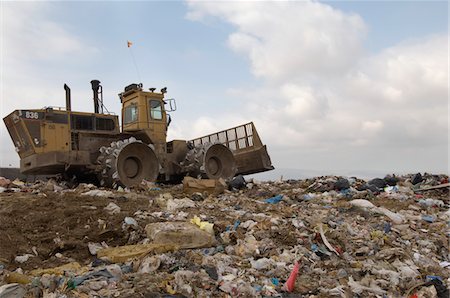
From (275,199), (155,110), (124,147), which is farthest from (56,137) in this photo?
(275,199)

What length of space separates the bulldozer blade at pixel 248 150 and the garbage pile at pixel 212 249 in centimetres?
429

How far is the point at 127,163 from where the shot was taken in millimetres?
9367

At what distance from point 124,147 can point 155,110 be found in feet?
5.60

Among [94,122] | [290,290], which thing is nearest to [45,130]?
[94,122]

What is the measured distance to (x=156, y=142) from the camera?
10312 mm

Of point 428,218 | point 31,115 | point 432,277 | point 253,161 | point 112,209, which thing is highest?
point 31,115

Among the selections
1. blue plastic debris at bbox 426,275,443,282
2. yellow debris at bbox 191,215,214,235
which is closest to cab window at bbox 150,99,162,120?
yellow debris at bbox 191,215,214,235

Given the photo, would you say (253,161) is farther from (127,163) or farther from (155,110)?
(127,163)

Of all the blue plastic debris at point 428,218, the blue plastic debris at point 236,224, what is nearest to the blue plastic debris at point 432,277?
the blue plastic debris at point 236,224

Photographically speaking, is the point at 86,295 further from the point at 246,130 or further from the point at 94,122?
the point at 246,130

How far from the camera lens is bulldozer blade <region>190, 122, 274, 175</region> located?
11273 mm

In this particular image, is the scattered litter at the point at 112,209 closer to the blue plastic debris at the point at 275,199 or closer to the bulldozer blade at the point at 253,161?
the blue plastic debris at the point at 275,199

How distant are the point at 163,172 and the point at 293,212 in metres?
4.60

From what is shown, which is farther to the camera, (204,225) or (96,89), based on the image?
(96,89)
